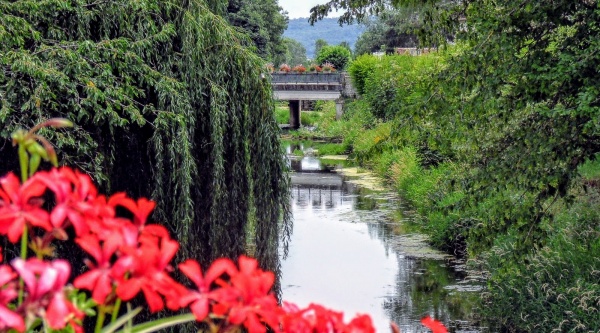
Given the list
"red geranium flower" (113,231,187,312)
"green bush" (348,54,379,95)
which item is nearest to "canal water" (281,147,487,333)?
"red geranium flower" (113,231,187,312)

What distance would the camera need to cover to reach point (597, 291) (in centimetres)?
787

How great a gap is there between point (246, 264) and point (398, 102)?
24.4 feet

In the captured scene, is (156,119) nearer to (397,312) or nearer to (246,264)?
(246,264)

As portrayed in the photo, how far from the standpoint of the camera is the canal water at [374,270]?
1024 centimetres

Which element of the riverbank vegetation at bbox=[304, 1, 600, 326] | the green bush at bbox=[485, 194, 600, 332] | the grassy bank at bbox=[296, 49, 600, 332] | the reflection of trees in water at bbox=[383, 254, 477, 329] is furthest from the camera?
the reflection of trees in water at bbox=[383, 254, 477, 329]

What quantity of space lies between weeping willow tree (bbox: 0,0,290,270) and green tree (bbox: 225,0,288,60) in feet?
75.1

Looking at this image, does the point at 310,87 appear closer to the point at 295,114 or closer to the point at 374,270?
the point at 295,114

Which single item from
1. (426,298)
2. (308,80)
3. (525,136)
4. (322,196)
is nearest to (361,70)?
(308,80)

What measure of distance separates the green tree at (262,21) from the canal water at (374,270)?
14787 mm

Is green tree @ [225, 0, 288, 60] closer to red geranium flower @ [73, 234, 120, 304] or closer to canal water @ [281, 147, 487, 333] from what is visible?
canal water @ [281, 147, 487, 333]

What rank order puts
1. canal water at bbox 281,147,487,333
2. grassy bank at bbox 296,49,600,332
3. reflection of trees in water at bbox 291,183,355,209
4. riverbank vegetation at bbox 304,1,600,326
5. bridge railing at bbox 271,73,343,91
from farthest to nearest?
bridge railing at bbox 271,73,343,91
reflection of trees in water at bbox 291,183,355,209
canal water at bbox 281,147,487,333
grassy bank at bbox 296,49,600,332
riverbank vegetation at bbox 304,1,600,326

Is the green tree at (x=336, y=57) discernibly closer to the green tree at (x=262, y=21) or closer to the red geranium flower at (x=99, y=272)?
the green tree at (x=262, y=21)

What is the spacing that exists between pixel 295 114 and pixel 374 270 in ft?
83.4

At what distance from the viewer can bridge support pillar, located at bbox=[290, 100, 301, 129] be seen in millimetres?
36719
